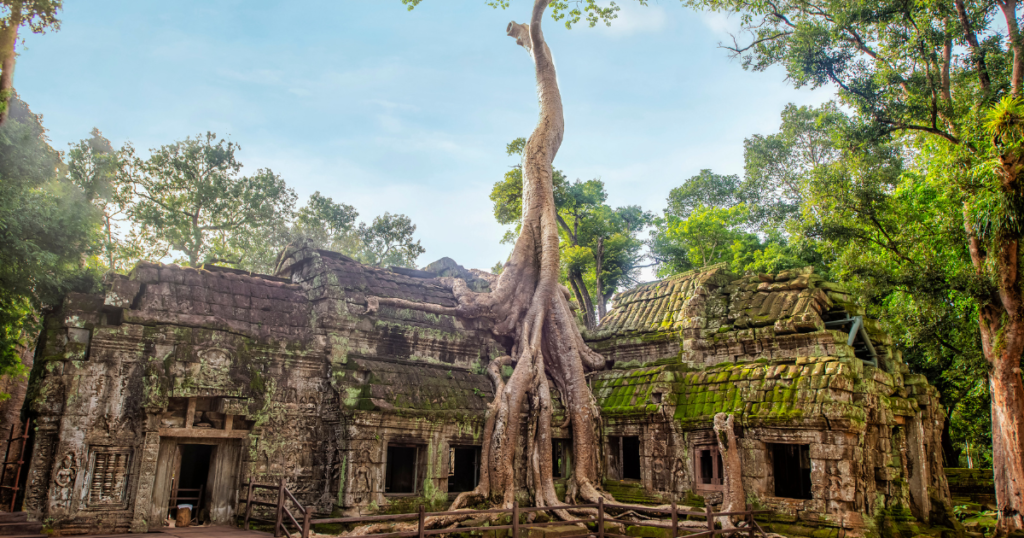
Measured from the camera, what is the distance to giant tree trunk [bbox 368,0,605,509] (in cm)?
1120

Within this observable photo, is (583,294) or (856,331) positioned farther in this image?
(583,294)

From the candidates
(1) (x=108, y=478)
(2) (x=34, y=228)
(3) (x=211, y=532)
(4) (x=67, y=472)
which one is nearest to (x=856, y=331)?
(3) (x=211, y=532)

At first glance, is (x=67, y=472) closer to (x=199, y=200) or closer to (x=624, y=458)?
(x=624, y=458)

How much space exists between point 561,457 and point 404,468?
3136 millimetres

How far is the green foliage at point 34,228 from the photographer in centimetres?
934

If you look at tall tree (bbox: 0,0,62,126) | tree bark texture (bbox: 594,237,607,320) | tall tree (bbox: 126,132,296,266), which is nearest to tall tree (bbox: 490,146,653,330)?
tree bark texture (bbox: 594,237,607,320)

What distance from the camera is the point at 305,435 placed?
412 inches

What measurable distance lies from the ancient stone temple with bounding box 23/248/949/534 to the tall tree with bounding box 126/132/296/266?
47.7 ft

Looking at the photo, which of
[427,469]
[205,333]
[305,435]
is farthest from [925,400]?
[205,333]

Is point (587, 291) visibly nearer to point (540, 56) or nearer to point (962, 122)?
point (540, 56)

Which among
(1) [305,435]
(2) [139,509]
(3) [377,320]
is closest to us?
(2) [139,509]

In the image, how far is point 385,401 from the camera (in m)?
10.4

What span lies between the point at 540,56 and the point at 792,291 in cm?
840

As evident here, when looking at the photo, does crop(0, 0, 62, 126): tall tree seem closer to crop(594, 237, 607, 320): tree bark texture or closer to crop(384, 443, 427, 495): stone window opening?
crop(384, 443, 427, 495): stone window opening
